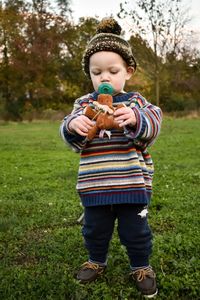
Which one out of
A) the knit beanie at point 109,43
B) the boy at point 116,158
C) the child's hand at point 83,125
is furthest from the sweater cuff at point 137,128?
the knit beanie at point 109,43

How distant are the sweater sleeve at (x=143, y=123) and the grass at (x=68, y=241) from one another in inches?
43.5

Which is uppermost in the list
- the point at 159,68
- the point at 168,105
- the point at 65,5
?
the point at 65,5

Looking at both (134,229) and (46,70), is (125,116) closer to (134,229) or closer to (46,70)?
(134,229)

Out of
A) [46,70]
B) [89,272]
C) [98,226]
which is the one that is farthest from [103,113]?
[46,70]

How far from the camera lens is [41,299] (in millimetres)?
3037

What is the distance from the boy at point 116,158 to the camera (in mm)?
2963

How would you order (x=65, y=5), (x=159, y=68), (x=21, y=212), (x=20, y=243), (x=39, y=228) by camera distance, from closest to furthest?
(x=20, y=243) → (x=39, y=228) → (x=21, y=212) → (x=159, y=68) → (x=65, y=5)

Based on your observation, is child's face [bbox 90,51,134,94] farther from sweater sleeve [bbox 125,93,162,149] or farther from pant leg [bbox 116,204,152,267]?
pant leg [bbox 116,204,152,267]

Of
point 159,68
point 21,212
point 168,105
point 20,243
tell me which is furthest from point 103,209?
point 168,105

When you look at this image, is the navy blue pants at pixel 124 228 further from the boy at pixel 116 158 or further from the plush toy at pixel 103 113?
the plush toy at pixel 103 113

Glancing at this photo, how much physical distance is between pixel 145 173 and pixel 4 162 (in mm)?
7450

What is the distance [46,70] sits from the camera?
38.8 meters

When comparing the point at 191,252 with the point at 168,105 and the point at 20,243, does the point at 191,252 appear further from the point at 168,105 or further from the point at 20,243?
the point at 168,105

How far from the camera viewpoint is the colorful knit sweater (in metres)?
2.97
